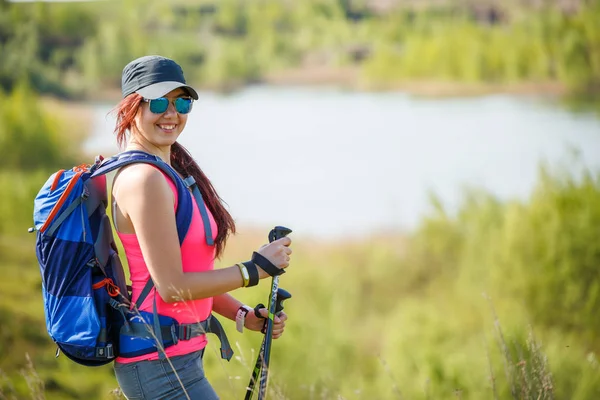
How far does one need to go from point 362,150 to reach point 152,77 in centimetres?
2770

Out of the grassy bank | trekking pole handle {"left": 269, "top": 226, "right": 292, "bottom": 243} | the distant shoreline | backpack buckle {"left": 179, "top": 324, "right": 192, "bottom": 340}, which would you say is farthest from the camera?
the distant shoreline

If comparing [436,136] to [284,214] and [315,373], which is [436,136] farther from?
[315,373]

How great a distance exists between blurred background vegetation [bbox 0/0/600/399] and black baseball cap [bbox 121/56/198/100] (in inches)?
636

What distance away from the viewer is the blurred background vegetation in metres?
21.4

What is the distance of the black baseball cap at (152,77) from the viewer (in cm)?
158

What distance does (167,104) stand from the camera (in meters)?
1.61

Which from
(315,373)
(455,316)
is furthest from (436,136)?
(315,373)

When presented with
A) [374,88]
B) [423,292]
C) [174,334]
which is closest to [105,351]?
[174,334]

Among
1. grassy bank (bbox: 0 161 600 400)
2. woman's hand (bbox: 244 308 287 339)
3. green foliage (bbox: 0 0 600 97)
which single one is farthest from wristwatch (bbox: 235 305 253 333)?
green foliage (bbox: 0 0 600 97)

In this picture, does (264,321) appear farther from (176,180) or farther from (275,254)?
(176,180)

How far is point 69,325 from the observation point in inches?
59.7

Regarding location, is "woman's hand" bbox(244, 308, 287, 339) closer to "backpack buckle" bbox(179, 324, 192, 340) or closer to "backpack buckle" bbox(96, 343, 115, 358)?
"backpack buckle" bbox(179, 324, 192, 340)

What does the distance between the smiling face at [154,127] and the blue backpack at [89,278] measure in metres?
0.08

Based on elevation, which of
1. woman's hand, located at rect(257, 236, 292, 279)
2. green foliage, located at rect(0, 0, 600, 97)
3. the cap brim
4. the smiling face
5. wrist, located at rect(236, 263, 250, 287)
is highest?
green foliage, located at rect(0, 0, 600, 97)
